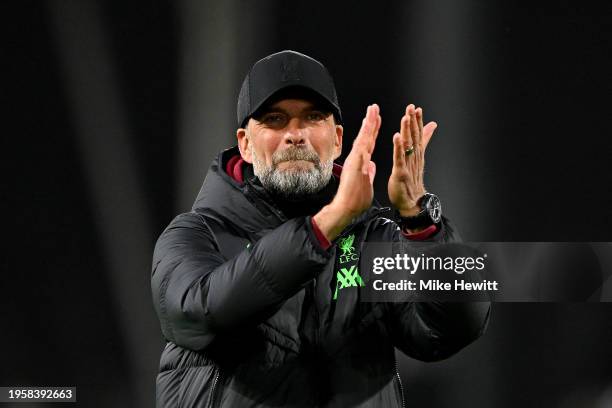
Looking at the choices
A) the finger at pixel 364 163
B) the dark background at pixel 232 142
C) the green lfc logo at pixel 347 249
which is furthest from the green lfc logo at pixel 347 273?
the dark background at pixel 232 142

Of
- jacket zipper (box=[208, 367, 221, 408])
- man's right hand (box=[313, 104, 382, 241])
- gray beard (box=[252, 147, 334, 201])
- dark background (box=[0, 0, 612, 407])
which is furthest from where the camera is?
dark background (box=[0, 0, 612, 407])

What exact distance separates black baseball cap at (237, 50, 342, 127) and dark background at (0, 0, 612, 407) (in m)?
0.68

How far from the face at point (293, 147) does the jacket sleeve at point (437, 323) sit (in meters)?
0.16

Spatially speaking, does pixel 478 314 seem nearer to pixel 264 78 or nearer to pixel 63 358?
pixel 264 78

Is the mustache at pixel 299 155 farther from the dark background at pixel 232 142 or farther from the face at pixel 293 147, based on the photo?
the dark background at pixel 232 142

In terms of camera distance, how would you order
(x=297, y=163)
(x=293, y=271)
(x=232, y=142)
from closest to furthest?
(x=293, y=271) < (x=297, y=163) < (x=232, y=142)

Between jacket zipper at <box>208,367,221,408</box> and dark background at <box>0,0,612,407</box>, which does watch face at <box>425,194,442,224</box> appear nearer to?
jacket zipper at <box>208,367,221,408</box>

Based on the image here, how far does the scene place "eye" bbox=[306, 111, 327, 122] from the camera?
1295 mm

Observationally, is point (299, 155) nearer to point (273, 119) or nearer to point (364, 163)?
point (273, 119)

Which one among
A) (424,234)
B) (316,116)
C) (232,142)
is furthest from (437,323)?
(232,142)

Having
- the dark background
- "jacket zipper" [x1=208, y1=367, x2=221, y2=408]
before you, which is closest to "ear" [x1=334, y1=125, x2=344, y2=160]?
"jacket zipper" [x1=208, y1=367, x2=221, y2=408]

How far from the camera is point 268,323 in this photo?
1.17m

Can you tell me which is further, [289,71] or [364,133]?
[289,71]

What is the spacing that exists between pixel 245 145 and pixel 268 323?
314mm
